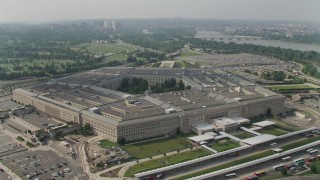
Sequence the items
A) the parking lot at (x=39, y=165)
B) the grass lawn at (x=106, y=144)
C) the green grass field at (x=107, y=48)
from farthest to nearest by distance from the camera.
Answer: the green grass field at (x=107, y=48) → the grass lawn at (x=106, y=144) → the parking lot at (x=39, y=165)

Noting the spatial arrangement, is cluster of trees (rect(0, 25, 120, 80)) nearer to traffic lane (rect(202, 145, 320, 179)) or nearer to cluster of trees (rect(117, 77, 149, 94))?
cluster of trees (rect(117, 77, 149, 94))

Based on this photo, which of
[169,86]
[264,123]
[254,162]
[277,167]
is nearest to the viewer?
[277,167]

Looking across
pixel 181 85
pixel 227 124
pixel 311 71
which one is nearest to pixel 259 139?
pixel 227 124

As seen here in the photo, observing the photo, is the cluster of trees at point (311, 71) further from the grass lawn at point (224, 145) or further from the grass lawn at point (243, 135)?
the grass lawn at point (224, 145)

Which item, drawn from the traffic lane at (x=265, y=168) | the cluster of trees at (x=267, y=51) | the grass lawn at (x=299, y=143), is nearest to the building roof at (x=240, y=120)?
the grass lawn at (x=299, y=143)

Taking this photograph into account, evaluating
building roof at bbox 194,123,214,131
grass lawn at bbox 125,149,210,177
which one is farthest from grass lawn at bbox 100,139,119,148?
building roof at bbox 194,123,214,131

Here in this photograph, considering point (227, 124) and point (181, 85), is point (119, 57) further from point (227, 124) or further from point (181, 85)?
point (227, 124)
